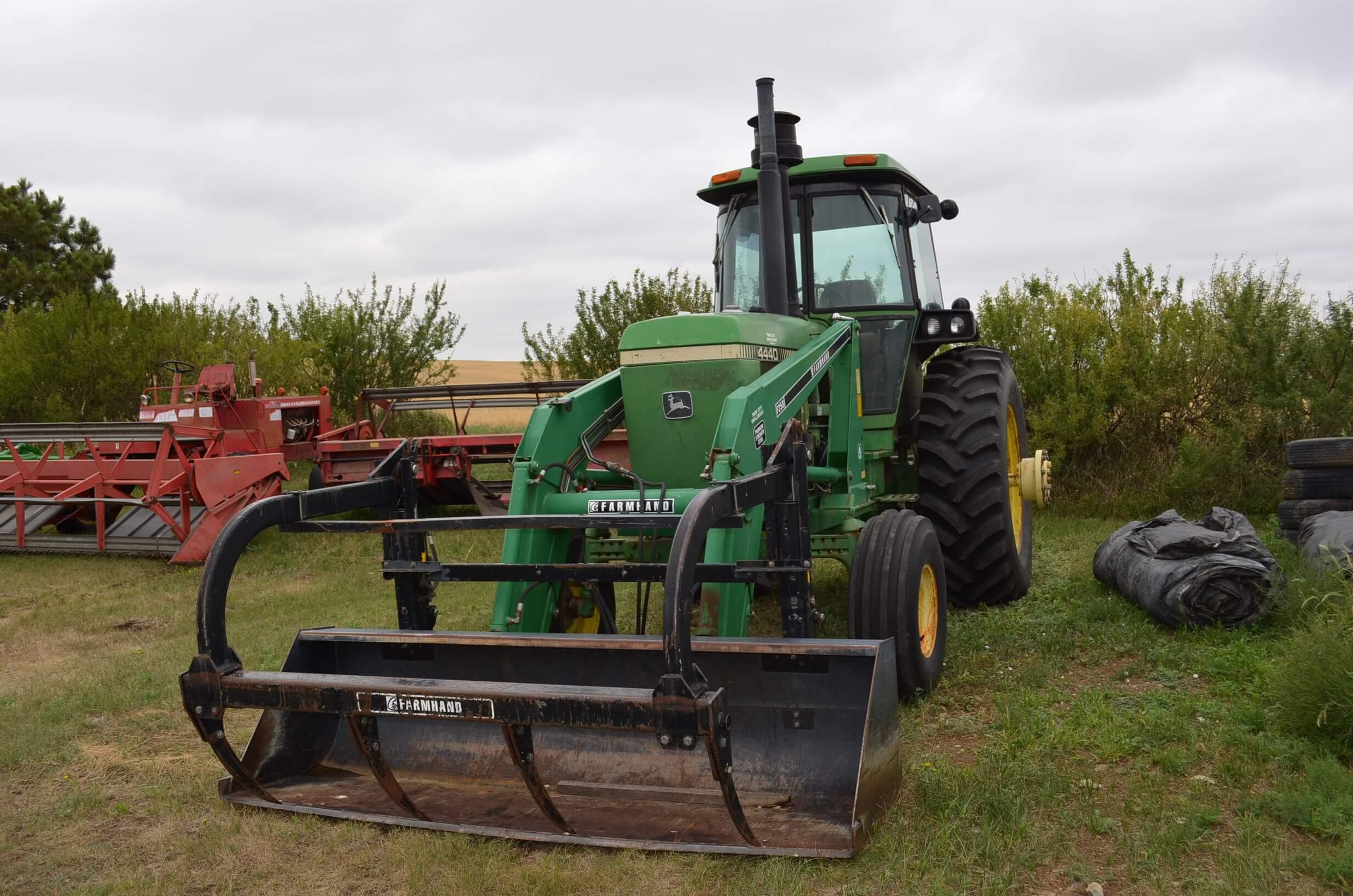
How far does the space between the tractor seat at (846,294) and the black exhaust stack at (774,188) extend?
23.7 inches

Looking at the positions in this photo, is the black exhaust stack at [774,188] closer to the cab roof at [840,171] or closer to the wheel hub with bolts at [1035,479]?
the cab roof at [840,171]

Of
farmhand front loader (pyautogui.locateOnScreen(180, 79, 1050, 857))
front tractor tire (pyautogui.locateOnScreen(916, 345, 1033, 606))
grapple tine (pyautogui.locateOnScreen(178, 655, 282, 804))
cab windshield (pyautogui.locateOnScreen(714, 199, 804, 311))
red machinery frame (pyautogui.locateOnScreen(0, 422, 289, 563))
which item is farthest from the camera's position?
red machinery frame (pyautogui.locateOnScreen(0, 422, 289, 563))

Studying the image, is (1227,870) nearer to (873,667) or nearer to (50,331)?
(873,667)

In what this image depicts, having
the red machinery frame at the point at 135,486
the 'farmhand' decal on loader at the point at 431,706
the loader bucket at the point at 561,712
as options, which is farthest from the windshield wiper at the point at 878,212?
the red machinery frame at the point at 135,486

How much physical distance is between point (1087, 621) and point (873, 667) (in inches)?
120

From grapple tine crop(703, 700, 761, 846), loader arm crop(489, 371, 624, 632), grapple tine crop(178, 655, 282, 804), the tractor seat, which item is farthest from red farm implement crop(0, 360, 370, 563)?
grapple tine crop(703, 700, 761, 846)

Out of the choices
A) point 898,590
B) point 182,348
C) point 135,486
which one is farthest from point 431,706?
point 182,348

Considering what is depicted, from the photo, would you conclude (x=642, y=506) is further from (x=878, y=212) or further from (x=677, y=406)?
(x=878, y=212)

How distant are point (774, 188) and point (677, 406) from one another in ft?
4.10

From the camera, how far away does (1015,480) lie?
7285mm

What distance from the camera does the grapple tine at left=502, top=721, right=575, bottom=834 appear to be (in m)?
3.24

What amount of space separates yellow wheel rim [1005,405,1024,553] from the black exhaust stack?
213 centimetres

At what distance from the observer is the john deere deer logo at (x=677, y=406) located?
5020 mm

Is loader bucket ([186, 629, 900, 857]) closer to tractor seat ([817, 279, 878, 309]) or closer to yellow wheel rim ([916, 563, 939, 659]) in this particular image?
yellow wheel rim ([916, 563, 939, 659])
